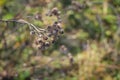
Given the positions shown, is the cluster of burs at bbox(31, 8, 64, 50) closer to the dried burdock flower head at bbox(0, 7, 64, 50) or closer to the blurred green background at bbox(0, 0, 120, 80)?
the dried burdock flower head at bbox(0, 7, 64, 50)

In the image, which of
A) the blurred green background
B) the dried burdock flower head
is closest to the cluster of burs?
the dried burdock flower head

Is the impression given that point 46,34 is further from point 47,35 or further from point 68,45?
point 68,45

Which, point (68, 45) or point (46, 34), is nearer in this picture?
point (46, 34)

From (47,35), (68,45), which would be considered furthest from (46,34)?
(68,45)

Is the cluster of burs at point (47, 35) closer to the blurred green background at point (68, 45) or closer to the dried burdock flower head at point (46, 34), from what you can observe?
the dried burdock flower head at point (46, 34)

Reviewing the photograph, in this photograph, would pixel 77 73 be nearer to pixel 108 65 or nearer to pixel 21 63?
pixel 108 65

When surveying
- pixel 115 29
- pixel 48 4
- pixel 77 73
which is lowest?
pixel 77 73

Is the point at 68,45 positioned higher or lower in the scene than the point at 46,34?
higher

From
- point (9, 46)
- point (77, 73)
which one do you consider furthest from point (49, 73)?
point (9, 46)
